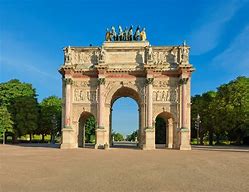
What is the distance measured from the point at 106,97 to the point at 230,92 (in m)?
25.8

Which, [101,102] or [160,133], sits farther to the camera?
[160,133]

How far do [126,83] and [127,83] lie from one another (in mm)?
131

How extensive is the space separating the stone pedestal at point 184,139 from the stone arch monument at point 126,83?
36 cm

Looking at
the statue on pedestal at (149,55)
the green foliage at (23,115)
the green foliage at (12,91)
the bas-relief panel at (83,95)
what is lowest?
the green foliage at (23,115)

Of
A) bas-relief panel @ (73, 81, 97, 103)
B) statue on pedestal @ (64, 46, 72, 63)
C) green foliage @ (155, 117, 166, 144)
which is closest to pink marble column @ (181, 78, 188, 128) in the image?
bas-relief panel @ (73, 81, 97, 103)

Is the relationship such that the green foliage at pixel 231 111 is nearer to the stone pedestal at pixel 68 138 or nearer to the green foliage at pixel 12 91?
the stone pedestal at pixel 68 138

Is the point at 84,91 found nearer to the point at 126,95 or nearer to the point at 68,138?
the point at 68,138

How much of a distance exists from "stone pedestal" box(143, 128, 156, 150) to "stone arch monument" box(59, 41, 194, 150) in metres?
0.18

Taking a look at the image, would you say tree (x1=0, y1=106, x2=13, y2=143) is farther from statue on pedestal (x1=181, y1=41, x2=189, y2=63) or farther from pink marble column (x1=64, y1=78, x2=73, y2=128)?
statue on pedestal (x1=181, y1=41, x2=189, y2=63)

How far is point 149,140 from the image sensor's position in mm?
41719

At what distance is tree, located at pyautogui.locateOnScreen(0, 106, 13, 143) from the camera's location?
54.5m

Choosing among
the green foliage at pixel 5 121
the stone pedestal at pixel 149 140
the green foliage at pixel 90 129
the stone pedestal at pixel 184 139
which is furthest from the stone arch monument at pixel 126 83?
the green foliage at pixel 90 129

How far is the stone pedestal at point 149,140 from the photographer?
4141 centimetres

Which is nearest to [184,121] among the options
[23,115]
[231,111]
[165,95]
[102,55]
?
[165,95]
